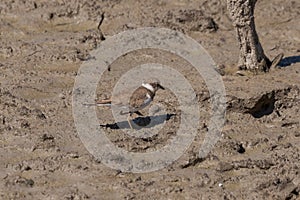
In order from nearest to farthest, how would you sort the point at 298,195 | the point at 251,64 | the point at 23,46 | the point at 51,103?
1. the point at 298,195
2. the point at 51,103
3. the point at 251,64
4. the point at 23,46

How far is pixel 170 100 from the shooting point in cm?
727

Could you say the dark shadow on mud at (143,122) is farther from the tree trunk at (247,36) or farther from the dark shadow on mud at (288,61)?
the dark shadow on mud at (288,61)

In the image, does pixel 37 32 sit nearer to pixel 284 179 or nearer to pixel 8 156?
pixel 8 156

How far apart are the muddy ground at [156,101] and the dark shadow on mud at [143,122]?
0.26 ft

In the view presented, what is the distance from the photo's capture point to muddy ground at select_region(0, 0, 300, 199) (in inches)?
239

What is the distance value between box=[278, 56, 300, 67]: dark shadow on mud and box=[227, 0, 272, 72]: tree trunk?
193mm

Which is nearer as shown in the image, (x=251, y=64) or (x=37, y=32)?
→ (x=251, y=64)

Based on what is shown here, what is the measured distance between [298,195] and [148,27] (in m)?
3.15

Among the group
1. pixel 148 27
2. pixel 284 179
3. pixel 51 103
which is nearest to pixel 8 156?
pixel 51 103

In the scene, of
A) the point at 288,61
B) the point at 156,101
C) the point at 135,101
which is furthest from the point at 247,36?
the point at 135,101

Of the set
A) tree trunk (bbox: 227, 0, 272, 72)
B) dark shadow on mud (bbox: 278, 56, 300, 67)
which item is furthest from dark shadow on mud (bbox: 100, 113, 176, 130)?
dark shadow on mud (bbox: 278, 56, 300, 67)

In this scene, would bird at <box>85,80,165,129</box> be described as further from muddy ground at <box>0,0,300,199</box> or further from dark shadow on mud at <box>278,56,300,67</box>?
dark shadow on mud at <box>278,56,300,67</box>

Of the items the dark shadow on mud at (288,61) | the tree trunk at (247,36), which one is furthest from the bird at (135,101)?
the dark shadow on mud at (288,61)

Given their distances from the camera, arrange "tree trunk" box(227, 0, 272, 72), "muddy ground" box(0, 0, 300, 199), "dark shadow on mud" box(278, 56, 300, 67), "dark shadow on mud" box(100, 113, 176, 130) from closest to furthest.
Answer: "muddy ground" box(0, 0, 300, 199) → "dark shadow on mud" box(100, 113, 176, 130) → "tree trunk" box(227, 0, 272, 72) → "dark shadow on mud" box(278, 56, 300, 67)
